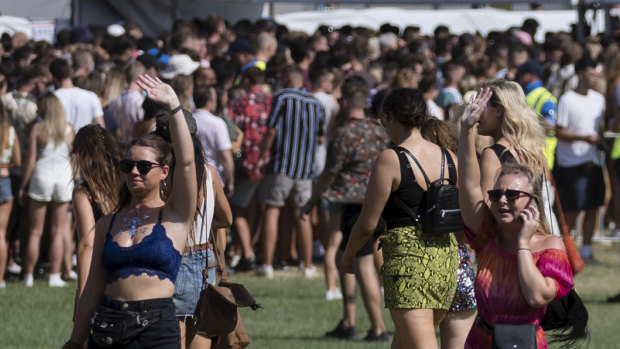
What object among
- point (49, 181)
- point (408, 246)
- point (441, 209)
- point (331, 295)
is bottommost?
point (331, 295)

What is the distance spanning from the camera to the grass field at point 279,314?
8.26 m

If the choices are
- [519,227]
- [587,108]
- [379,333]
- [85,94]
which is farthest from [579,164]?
[519,227]

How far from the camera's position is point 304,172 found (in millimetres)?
11172

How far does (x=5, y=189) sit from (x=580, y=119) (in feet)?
18.9

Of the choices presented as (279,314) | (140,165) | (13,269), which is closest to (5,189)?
(13,269)

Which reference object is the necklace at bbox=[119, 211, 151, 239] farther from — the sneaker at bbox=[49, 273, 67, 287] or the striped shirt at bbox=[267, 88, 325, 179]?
the striped shirt at bbox=[267, 88, 325, 179]

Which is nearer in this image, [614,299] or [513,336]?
[513,336]

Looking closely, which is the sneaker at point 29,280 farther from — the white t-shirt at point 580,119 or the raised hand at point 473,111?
the raised hand at point 473,111

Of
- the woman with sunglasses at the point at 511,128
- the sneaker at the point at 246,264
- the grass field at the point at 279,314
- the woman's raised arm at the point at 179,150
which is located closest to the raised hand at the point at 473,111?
the woman with sunglasses at the point at 511,128

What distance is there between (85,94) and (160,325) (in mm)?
6459

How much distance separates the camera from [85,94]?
10617 millimetres

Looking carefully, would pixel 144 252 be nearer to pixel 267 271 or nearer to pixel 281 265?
pixel 267 271

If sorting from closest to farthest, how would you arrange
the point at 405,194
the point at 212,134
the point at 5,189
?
the point at 405,194 < the point at 212,134 < the point at 5,189

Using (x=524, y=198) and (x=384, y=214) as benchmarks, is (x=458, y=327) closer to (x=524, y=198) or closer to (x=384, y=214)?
(x=384, y=214)
